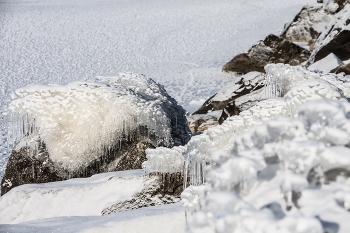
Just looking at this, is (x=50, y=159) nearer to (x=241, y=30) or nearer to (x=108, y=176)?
(x=108, y=176)

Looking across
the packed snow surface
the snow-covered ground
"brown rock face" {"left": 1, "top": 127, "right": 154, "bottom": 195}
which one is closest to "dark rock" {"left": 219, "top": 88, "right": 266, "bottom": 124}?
"brown rock face" {"left": 1, "top": 127, "right": 154, "bottom": 195}

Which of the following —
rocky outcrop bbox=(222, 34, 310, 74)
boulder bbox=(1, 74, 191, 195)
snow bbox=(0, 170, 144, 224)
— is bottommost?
snow bbox=(0, 170, 144, 224)

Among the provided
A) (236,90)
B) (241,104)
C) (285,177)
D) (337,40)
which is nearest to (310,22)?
(337,40)

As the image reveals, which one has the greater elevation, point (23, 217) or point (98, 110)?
point (98, 110)

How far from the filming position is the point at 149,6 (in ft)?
131

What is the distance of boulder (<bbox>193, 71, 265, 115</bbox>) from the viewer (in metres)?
12.3

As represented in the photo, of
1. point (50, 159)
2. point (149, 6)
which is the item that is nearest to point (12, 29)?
point (149, 6)

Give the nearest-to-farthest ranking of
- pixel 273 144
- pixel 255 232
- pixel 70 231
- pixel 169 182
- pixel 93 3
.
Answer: pixel 255 232
pixel 273 144
pixel 70 231
pixel 169 182
pixel 93 3

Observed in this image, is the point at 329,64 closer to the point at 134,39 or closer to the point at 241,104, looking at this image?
the point at 241,104

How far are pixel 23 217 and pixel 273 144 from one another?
500cm

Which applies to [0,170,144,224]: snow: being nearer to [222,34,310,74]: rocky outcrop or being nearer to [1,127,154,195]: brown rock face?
[1,127,154,195]: brown rock face

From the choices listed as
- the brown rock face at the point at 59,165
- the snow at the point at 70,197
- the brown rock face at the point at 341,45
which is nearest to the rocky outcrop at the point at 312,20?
the brown rock face at the point at 341,45

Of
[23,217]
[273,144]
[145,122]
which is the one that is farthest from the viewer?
[145,122]

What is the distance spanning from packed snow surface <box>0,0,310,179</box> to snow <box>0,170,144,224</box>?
4.92 metres
